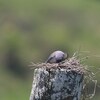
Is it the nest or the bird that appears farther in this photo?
the bird

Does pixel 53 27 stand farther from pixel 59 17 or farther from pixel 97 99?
pixel 97 99

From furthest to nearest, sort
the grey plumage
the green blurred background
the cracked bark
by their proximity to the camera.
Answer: the green blurred background < the grey plumage < the cracked bark

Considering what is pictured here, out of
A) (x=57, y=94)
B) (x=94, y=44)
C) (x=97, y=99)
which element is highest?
(x=94, y=44)

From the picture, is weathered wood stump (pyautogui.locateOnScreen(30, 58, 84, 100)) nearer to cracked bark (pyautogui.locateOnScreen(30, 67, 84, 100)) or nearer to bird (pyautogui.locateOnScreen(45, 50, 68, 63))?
cracked bark (pyautogui.locateOnScreen(30, 67, 84, 100))

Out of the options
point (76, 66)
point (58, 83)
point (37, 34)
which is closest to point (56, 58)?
point (76, 66)

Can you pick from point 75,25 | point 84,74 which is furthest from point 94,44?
point 84,74

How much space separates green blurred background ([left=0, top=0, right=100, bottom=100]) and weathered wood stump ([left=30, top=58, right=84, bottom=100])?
44.2ft

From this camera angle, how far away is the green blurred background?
20531 millimetres

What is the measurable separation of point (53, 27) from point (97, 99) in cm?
605

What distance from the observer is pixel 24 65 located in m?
21.3

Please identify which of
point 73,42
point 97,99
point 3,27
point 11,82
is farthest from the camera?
point 3,27

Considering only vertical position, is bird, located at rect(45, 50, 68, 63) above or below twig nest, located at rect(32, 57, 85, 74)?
above

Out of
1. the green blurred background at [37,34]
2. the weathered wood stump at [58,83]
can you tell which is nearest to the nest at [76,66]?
the weathered wood stump at [58,83]

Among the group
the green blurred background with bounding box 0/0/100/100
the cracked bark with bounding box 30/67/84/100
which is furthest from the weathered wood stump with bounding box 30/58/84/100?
the green blurred background with bounding box 0/0/100/100
